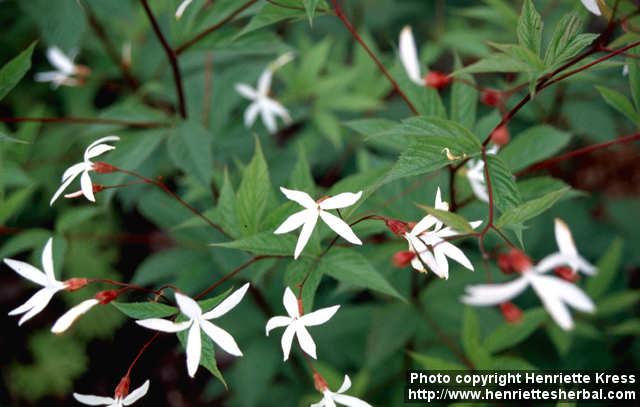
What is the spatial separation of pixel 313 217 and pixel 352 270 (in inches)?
7.3

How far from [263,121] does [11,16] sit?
4.21 ft

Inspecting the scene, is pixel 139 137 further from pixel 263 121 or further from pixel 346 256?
pixel 346 256

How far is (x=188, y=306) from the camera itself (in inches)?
38.4

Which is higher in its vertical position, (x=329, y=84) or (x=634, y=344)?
(x=329, y=84)

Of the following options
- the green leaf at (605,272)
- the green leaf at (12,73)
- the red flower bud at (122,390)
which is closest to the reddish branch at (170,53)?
the green leaf at (12,73)

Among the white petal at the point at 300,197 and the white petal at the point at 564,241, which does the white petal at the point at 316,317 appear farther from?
the white petal at the point at 564,241

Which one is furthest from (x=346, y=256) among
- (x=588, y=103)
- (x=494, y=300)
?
(x=588, y=103)

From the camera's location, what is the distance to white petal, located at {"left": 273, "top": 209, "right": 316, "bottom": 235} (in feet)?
3.44

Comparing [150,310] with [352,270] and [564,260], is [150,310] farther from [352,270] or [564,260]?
[564,260]

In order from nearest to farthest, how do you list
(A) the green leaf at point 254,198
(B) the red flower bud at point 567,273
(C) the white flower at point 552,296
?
(C) the white flower at point 552,296 < (B) the red flower bud at point 567,273 < (A) the green leaf at point 254,198

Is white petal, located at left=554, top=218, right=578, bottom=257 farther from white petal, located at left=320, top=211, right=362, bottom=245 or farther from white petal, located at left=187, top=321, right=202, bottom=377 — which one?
white petal, located at left=187, top=321, right=202, bottom=377

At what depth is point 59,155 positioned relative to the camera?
238 centimetres

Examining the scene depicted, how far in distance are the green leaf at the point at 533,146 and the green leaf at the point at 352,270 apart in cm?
59

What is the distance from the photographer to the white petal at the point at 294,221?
1048 millimetres
